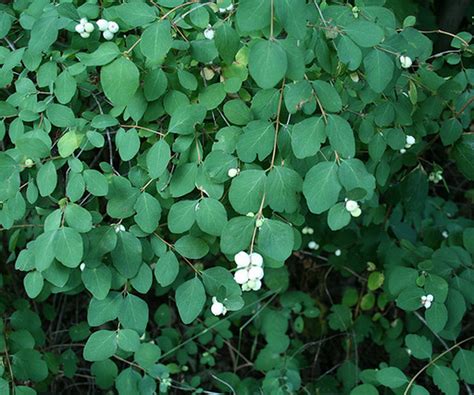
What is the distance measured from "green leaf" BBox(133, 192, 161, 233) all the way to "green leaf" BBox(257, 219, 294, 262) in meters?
0.31

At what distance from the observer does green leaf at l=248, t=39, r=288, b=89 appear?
51.7 inches

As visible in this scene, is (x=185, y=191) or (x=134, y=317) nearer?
(x=185, y=191)

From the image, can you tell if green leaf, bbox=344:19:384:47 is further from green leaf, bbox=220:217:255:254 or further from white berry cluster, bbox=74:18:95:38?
white berry cluster, bbox=74:18:95:38

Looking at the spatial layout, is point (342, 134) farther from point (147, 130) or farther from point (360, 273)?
point (360, 273)

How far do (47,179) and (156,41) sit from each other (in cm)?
43

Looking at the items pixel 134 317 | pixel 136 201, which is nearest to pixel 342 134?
pixel 136 201

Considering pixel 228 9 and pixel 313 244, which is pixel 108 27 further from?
pixel 313 244

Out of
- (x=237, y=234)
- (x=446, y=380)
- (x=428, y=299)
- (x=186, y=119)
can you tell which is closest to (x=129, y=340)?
(x=237, y=234)

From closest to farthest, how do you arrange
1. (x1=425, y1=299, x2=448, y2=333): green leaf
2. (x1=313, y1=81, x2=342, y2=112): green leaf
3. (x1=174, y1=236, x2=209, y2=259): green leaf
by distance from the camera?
(x1=313, y1=81, x2=342, y2=112): green leaf → (x1=174, y1=236, x2=209, y2=259): green leaf → (x1=425, y1=299, x2=448, y2=333): green leaf

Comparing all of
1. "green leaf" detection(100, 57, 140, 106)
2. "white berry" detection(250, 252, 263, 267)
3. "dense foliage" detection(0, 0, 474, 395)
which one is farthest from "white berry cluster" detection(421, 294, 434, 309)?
"green leaf" detection(100, 57, 140, 106)

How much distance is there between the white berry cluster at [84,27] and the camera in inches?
63.7

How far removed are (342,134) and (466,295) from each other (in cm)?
86

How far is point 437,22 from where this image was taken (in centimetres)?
293

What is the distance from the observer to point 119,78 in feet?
4.87
